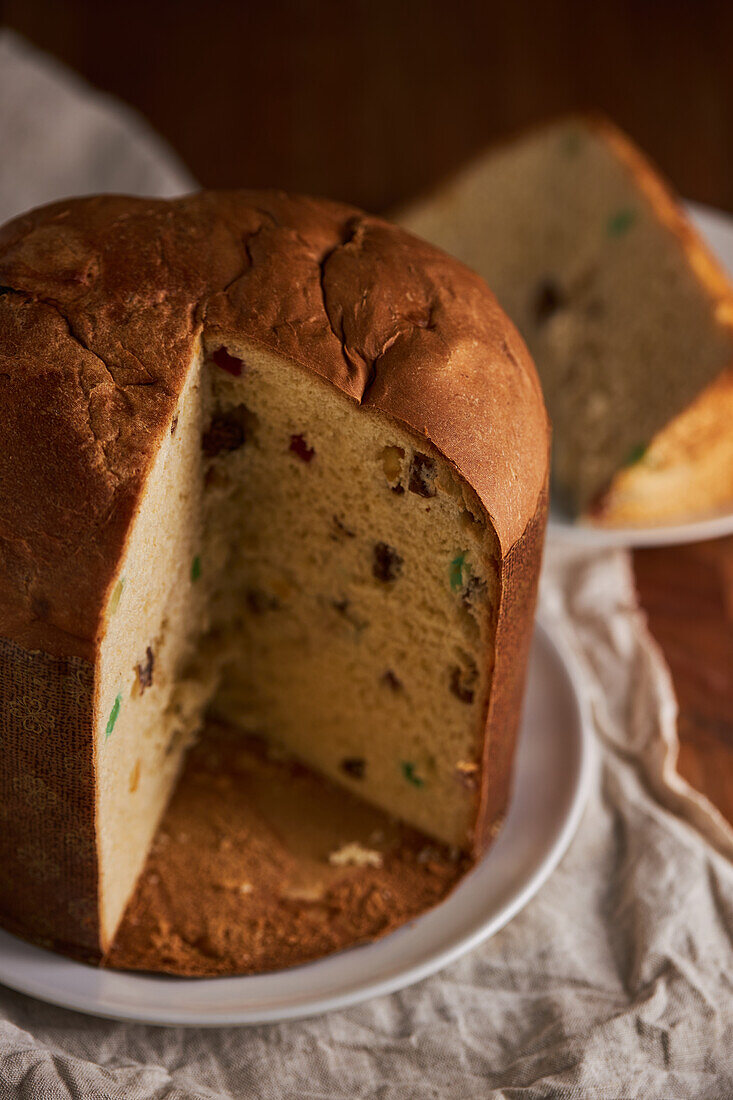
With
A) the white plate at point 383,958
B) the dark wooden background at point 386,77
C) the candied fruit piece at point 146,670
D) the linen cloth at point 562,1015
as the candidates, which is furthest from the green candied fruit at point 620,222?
the candied fruit piece at point 146,670

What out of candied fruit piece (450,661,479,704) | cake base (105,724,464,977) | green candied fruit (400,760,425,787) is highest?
candied fruit piece (450,661,479,704)

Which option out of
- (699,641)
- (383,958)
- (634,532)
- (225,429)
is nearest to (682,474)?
(634,532)

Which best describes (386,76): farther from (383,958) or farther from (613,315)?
(383,958)

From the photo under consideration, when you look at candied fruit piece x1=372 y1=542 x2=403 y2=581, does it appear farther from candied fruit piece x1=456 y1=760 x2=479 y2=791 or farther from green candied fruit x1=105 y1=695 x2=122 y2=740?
green candied fruit x1=105 y1=695 x2=122 y2=740

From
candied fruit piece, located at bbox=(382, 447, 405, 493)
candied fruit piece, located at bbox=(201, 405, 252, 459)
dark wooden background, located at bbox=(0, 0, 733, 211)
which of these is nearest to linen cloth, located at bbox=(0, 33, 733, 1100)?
candied fruit piece, located at bbox=(382, 447, 405, 493)

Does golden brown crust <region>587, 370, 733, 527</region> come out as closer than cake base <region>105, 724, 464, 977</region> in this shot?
No

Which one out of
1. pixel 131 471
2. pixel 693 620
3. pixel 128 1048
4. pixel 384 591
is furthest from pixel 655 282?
pixel 128 1048

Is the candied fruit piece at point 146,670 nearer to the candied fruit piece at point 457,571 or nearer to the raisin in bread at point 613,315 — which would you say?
the candied fruit piece at point 457,571
